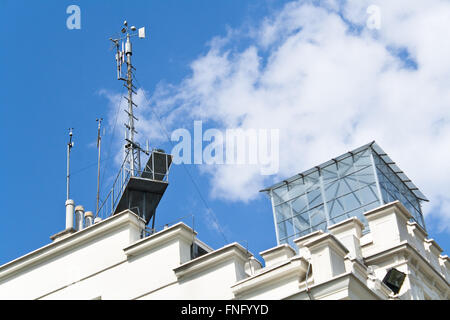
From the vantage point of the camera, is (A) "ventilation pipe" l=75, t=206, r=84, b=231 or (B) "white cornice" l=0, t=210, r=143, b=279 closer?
(B) "white cornice" l=0, t=210, r=143, b=279

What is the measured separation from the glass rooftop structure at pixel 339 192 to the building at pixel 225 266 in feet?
43.5

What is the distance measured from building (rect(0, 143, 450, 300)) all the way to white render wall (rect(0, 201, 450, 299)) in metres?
0.03

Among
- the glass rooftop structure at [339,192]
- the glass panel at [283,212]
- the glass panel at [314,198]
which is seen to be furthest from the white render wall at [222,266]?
the glass panel at [283,212]

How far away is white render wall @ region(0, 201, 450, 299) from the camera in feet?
78.3

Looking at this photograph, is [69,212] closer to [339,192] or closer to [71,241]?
[71,241]

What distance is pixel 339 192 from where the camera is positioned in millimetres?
45344

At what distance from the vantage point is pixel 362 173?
45.1 m

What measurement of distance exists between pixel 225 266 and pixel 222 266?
99 mm

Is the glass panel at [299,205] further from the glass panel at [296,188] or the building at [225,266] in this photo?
the building at [225,266]

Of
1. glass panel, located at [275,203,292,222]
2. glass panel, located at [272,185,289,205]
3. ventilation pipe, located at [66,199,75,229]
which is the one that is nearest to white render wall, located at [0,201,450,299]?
ventilation pipe, located at [66,199,75,229]

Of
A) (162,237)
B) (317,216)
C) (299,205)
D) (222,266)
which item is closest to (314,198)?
(299,205)

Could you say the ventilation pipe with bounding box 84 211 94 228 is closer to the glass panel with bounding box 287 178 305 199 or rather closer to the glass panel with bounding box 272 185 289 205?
the glass panel with bounding box 287 178 305 199

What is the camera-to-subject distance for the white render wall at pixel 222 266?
23.9 m
